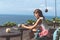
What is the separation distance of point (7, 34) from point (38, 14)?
1.09 m

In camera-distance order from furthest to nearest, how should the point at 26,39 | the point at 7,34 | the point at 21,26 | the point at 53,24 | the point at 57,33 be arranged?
the point at 53,24, the point at 26,39, the point at 7,34, the point at 21,26, the point at 57,33

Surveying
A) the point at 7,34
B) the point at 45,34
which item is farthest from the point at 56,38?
the point at 7,34

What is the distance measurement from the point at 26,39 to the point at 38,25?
10.2ft

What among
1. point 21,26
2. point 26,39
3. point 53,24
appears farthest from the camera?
point 53,24

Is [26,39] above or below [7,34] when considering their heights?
below

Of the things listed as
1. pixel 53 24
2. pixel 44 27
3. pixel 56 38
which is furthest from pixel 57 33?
pixel 53 24

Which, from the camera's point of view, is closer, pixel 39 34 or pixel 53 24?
pixel 39 34

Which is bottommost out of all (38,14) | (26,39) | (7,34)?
(26,39)

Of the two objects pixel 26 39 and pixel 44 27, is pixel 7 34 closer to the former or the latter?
pixel 44 27

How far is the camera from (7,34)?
17.2ft

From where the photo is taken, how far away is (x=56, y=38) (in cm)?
377

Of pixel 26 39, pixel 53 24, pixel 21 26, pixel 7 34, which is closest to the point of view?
pixel 21 26

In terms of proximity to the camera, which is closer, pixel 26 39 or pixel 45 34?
pixel 45 34

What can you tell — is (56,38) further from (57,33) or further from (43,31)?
(43,31)
